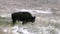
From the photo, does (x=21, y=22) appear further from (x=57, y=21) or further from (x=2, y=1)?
(x=2, y=1)

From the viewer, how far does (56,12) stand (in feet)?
28.6

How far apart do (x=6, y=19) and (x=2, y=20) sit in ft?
0.66

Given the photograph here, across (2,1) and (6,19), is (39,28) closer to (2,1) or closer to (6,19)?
(6,19)

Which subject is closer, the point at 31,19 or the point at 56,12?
the point at 31,19

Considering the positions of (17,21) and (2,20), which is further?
(2,20)

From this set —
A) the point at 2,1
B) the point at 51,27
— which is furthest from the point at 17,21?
the point at 2,1

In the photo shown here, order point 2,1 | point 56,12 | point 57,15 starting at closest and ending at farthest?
point 57,15 < point 56,12 < point 2,1

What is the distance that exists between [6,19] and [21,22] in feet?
3.23

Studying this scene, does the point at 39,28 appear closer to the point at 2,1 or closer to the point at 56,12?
the point at 56,12

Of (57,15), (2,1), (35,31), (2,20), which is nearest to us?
(35,31)

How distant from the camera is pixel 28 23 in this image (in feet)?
21.2

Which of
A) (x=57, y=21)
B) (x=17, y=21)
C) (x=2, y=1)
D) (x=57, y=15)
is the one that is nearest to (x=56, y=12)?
(x=57, y=15)

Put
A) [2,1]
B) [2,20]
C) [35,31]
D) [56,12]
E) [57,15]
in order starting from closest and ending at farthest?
Answer: [35,31] → [2,20] → [57,15] → [56,12] → [2,1]

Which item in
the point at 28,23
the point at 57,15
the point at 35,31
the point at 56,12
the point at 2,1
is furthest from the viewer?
the point at 2,1
